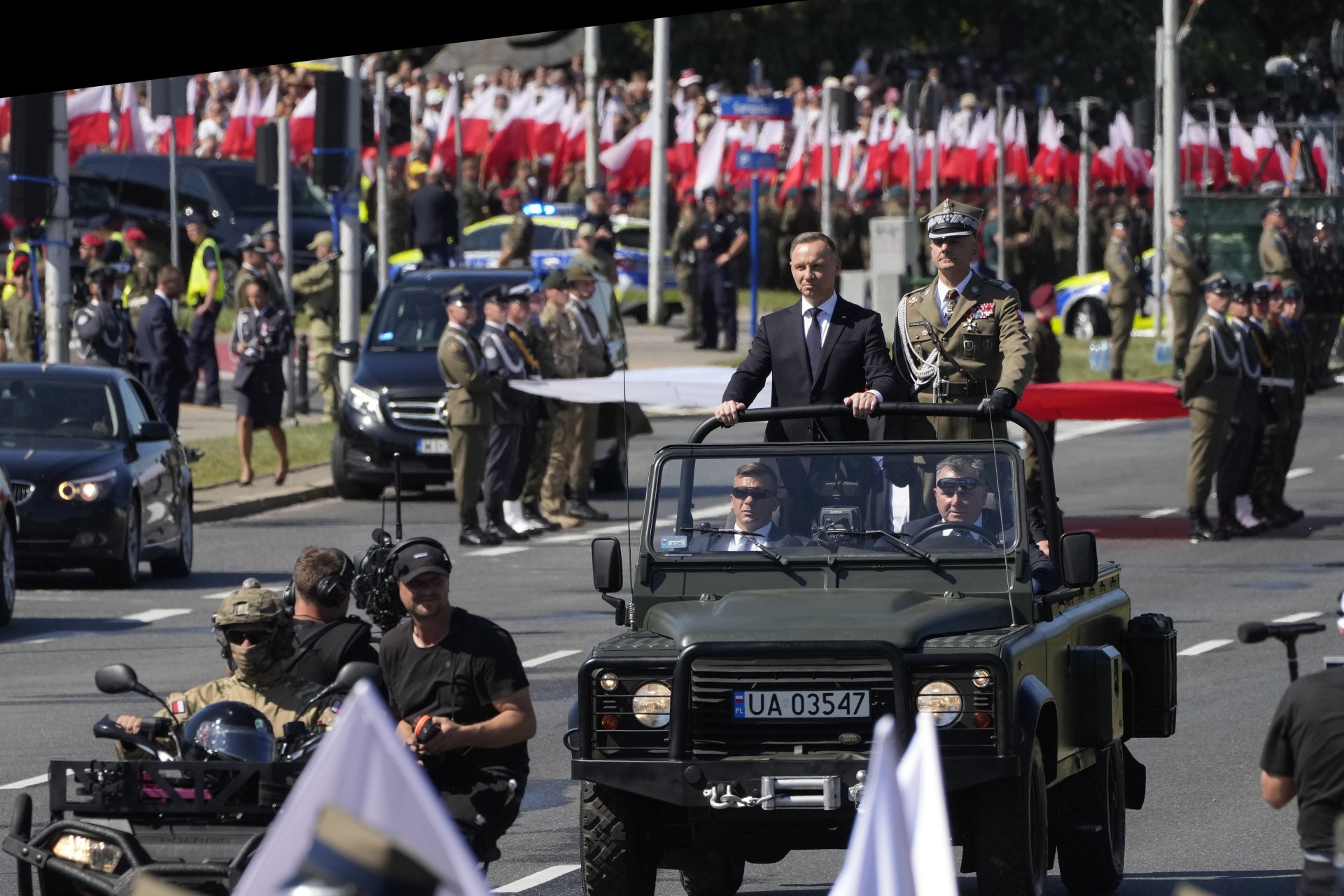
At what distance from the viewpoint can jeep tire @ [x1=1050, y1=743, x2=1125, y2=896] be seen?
9867 mm

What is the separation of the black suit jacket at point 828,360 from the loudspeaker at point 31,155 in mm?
12889

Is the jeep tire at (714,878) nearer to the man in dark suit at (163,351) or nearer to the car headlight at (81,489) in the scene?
the car headlight at (81,489)

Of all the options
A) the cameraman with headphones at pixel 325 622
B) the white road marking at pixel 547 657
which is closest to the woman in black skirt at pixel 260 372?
the white road marking at pixel 547 657

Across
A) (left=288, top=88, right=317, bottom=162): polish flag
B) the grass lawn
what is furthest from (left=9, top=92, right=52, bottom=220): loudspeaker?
(left=288, top=88, right=317, bottom=162): polish flag

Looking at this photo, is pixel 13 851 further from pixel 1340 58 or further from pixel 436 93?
pixel 436 93

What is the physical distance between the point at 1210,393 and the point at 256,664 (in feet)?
48.3

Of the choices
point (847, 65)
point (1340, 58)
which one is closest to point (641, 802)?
A: point (1340, 58)

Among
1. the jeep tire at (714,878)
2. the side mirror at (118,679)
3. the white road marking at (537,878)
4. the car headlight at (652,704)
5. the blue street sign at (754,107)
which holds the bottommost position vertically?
the white road marking at (537,878)

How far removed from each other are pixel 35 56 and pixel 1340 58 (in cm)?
2984

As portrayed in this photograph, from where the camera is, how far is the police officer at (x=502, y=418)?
21.5 metres

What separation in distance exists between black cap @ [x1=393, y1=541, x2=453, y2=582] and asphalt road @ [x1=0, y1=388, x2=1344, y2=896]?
1.80 metres

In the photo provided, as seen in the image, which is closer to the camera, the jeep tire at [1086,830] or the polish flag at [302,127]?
the jeep tire at [1086,830]

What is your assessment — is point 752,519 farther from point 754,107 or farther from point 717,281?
point 754,107

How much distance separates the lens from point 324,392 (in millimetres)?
29766
